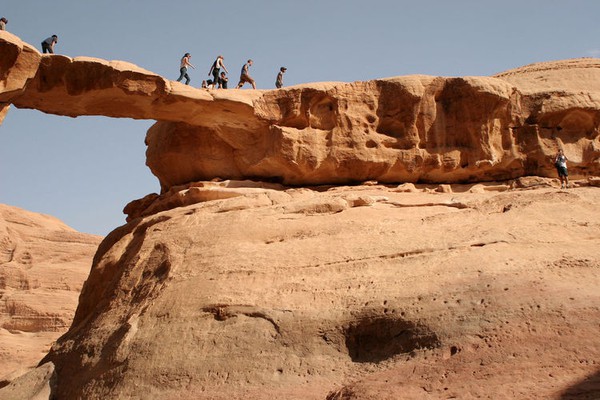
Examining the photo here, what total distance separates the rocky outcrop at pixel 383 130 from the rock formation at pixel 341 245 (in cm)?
4

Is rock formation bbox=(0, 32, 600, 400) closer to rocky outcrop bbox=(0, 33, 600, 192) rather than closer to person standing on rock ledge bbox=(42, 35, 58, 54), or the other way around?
rocky outcrop bbox=(0, 33, 600, 192)

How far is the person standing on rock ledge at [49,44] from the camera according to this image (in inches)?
574

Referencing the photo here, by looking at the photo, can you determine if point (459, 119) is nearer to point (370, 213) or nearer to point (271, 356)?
point (370, 213)

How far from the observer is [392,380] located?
8727 millimetres

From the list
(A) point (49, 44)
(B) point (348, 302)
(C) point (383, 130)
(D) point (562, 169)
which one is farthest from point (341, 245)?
(A) point (49, 44)

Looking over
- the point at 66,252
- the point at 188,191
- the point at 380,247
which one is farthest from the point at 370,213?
the point at 66,252

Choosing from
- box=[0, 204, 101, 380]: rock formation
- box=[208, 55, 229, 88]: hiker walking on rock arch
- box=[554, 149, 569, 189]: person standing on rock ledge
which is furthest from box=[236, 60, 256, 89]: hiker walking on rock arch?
box=[0, 204, 101, 380]: rock formation

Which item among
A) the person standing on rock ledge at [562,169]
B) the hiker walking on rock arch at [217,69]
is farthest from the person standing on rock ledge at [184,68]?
the person standing on rock ledge at [562,169]

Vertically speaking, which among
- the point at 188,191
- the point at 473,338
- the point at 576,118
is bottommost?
the point at 473,338

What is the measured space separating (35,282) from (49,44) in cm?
1165

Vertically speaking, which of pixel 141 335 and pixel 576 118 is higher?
pixel 576 118

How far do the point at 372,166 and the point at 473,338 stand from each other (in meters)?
6.70

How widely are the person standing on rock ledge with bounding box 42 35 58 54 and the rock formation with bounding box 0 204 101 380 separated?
10.3m

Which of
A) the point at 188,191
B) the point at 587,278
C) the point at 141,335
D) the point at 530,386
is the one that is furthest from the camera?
the point at 188,191
